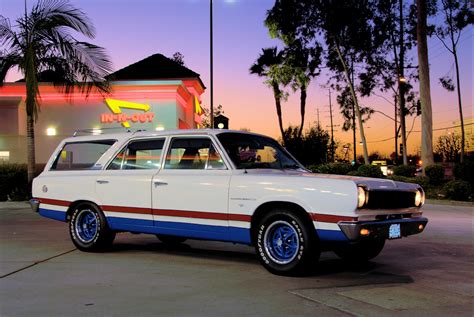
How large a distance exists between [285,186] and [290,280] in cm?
111

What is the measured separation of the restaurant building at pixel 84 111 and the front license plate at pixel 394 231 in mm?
20754

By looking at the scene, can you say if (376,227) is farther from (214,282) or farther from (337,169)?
(337,169)

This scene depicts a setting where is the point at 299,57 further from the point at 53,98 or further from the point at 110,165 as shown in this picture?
the point at 110,165

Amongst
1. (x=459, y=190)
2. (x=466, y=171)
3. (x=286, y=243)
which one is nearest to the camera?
(x=286, y=243)

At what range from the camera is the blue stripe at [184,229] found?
725 centimetres

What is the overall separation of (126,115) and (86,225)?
18.9 meters

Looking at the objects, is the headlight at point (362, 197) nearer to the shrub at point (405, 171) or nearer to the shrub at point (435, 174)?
the shrub at point (435, 174)

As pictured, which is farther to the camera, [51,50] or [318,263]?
[51,50]

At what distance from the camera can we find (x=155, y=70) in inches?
1284

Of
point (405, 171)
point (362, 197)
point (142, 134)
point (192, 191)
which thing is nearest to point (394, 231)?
point (362, 197)

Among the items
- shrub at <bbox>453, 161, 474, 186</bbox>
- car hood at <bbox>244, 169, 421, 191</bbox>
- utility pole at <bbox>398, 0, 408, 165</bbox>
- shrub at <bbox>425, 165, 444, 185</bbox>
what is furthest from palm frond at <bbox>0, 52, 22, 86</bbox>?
utility pole at <bbox>398, 0, 408, 165</bbox>

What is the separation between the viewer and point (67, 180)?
9.09 meters

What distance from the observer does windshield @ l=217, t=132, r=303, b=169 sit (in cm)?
773

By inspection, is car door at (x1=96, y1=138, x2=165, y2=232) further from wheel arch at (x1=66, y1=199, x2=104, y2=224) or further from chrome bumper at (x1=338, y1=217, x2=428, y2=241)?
chrome bumper at (x1=338, y1=217, x2=428, y2=241)
